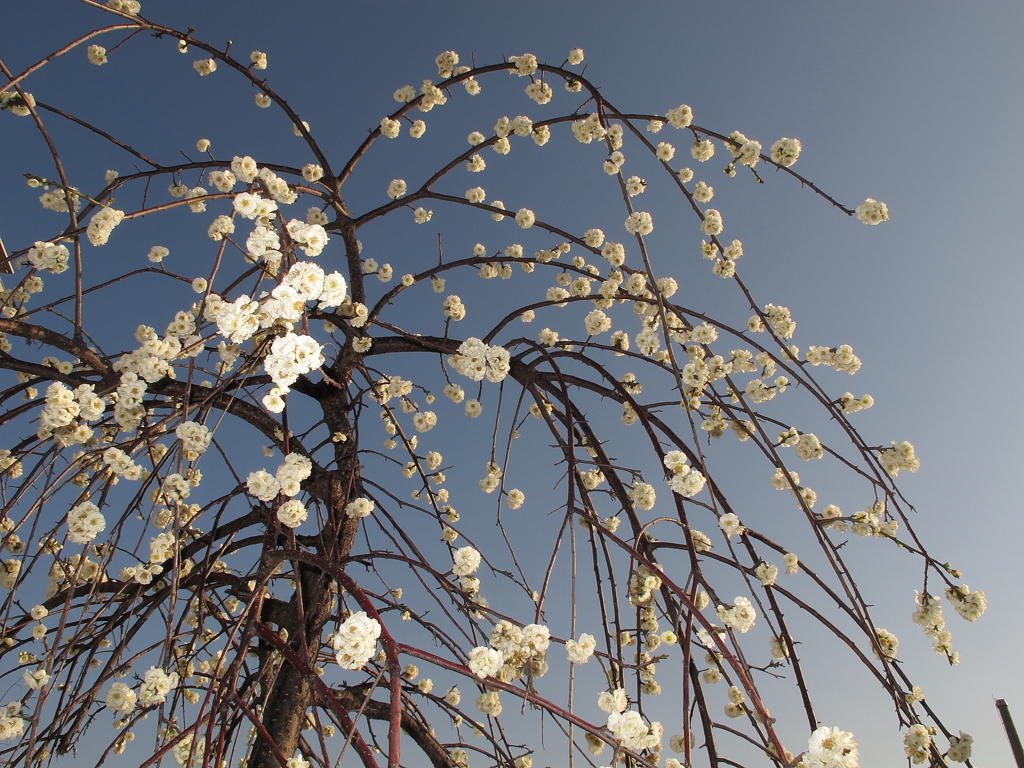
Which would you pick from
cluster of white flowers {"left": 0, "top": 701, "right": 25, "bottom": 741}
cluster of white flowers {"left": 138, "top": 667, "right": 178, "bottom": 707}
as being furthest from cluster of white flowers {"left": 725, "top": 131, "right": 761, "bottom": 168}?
cluster of white flowers {"left": 0, "top": 701, "right": 25, "bottom": 741}

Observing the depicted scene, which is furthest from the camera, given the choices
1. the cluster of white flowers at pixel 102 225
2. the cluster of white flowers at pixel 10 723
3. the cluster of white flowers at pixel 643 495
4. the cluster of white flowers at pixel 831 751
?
the cluster of white flowers at pixel 643 495

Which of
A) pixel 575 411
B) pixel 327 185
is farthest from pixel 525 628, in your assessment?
pixel 327 185

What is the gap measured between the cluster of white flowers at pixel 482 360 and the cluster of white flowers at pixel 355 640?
55.8 inches

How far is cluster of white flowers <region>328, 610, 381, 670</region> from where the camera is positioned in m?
1.76

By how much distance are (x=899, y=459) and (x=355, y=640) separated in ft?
8.07

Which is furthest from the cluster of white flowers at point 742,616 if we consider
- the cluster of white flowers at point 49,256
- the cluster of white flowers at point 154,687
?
the cluster of white flowers at point 49,256

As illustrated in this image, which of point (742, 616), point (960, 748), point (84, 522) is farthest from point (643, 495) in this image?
point (84, 522)

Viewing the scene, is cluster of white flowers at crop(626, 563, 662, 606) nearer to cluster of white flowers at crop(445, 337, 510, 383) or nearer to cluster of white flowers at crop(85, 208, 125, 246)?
cluster of white flowers at crop(445, 337, 510, 383)

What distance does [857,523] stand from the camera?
273 cm

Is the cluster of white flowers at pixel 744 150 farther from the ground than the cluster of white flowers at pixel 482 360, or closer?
farther from the ground

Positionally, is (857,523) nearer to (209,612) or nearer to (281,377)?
(281,377)

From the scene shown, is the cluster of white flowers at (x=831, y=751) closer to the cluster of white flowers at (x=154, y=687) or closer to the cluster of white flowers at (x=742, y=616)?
the cluster of white flowers at (x=742, y=616)

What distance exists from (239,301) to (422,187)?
2332mm

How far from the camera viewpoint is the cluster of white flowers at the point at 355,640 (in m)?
1.76
